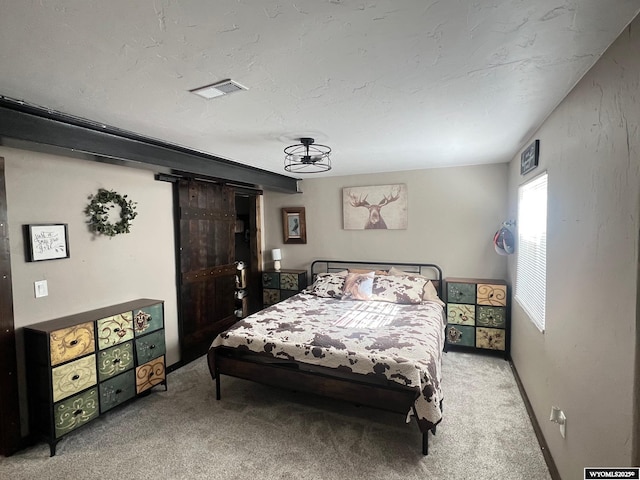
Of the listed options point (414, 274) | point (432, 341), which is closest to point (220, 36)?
point (432, 341)

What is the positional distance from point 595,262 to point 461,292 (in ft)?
8.18

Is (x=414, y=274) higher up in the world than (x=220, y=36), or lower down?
lower down

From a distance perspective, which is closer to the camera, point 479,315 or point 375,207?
point 479,315

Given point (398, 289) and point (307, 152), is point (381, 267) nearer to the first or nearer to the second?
point (398, 289)

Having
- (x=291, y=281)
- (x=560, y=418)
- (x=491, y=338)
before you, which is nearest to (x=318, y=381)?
(x=560, y=418)

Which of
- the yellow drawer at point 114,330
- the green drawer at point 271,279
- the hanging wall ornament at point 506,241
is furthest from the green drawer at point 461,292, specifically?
the yellow drawer at point 114,330

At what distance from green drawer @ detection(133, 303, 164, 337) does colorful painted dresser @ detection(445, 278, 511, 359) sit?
126 inches

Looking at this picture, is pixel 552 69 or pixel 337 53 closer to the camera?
pixel 337 53

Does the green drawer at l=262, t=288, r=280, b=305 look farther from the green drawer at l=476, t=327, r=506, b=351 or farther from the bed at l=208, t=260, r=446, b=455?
the green drawer at l=476, t=327, r=506, b=351

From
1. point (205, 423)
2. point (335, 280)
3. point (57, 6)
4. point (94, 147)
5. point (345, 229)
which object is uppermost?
point (57, 6)

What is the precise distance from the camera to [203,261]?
397 centimetres

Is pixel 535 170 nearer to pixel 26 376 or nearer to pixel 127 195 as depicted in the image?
pixel 127 195

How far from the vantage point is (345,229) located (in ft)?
15.8

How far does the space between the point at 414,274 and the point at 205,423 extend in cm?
304
